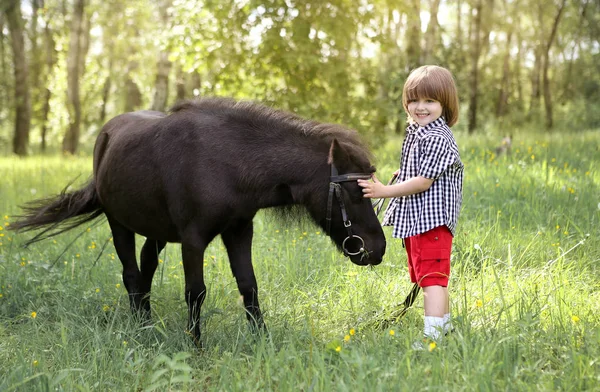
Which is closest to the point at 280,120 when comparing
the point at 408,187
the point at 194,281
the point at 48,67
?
the point at 408,187

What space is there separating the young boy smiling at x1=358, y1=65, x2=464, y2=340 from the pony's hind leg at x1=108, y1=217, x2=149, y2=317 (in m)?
1.97

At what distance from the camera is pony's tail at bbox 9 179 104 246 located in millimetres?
4527

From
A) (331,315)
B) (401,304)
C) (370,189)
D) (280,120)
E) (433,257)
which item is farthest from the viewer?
(331,315)

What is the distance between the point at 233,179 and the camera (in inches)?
133

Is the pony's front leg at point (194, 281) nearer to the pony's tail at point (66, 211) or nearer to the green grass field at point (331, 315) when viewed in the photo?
the green grass field at point (331, 315)

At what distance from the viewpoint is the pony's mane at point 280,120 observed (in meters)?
3.28

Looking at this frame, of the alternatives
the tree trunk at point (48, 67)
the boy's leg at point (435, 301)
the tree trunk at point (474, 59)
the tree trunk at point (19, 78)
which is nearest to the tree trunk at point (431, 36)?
the tree trunk at point (474, 59)

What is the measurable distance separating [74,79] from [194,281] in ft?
44.8

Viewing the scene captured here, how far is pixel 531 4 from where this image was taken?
88.8 ft

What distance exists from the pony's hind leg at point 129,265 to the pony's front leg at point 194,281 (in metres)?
0.68

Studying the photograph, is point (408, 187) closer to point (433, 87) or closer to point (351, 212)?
point (351, 212)

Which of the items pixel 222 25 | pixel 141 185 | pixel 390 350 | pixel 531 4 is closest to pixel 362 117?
pixel 222 25

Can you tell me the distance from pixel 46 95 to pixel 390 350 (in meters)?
26.9

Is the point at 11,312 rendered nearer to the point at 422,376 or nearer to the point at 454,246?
the point at 422,376
